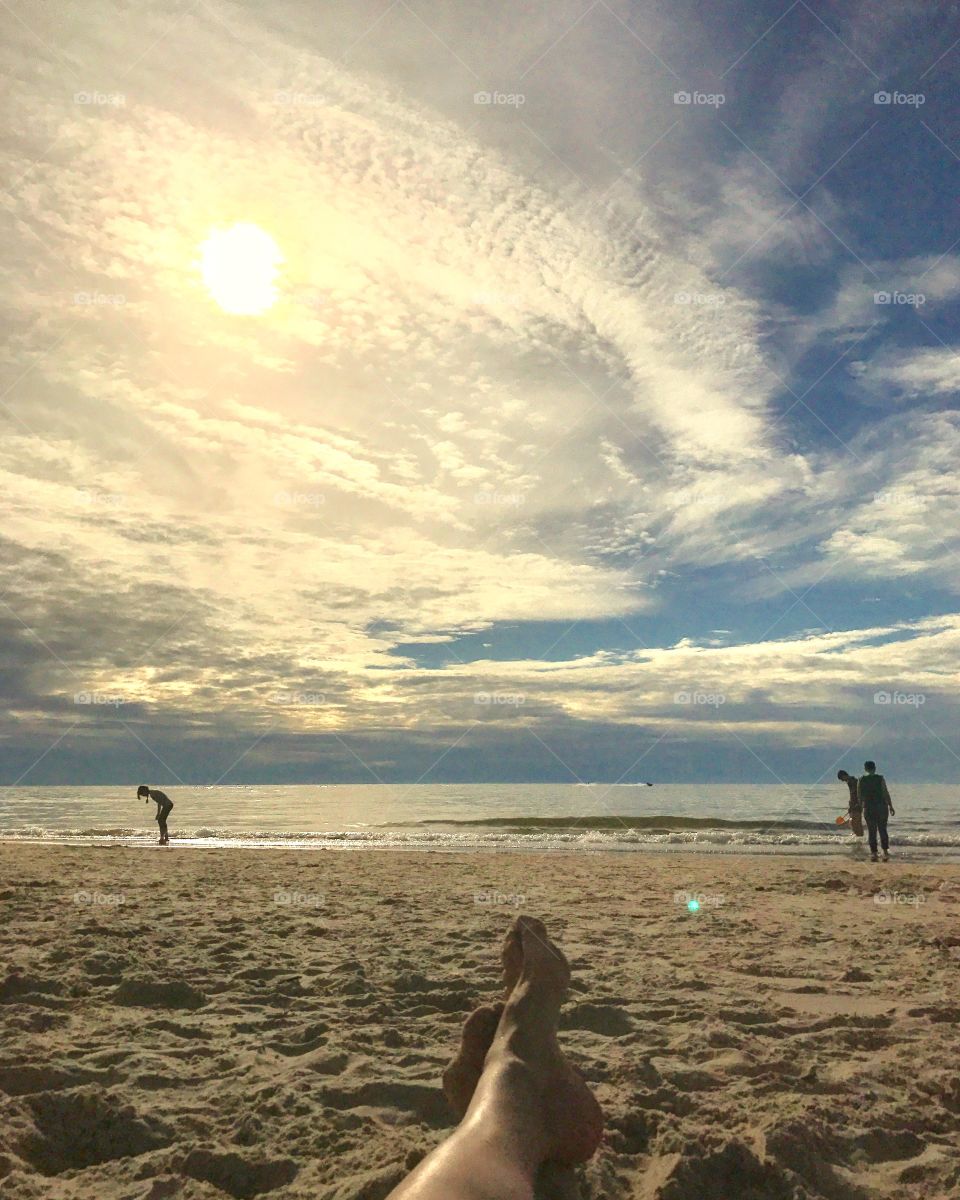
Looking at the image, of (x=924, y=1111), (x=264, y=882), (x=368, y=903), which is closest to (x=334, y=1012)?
(x=924, y=1111)

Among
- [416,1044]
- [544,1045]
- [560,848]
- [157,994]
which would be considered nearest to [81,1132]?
[416,1044]

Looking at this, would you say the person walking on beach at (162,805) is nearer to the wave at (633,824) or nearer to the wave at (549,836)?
the wave at (549,836)

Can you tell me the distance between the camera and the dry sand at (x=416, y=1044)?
2.50 metres

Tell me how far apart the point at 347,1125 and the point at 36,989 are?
2397 mm

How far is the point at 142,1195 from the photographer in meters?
2.35
